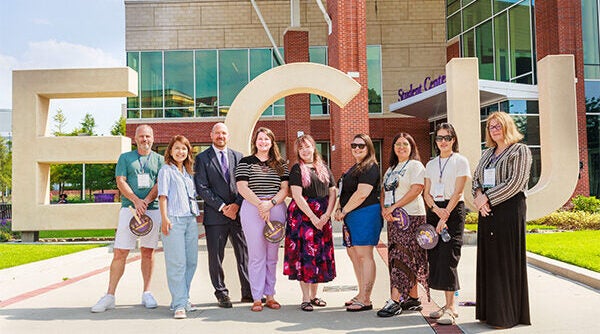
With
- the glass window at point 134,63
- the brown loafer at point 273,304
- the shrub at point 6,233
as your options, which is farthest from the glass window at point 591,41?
the glass window at point 134,63

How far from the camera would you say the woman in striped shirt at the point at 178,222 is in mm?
5934

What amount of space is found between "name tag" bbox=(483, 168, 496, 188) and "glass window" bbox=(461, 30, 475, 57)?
73.6 feet

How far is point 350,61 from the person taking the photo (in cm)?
1905

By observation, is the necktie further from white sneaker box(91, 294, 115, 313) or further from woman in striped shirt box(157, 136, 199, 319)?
white sneaker box(91, 294, 115, 313)

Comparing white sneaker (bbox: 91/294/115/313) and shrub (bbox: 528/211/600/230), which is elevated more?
shrub (bbox: 528/211/600/230)

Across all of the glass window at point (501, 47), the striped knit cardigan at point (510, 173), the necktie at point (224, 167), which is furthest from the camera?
the glass window at point (501, 47)

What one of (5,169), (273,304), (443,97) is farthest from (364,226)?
(5,169)

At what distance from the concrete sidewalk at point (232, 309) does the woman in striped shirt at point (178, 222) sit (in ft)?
1.15

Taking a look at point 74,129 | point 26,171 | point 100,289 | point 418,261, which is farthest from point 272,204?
point 74,129

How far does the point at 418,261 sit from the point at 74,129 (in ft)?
135

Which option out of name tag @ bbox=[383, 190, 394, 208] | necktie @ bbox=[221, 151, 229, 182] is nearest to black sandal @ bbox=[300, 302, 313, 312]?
name tag @ bbox=[383, 190, 394, 208]

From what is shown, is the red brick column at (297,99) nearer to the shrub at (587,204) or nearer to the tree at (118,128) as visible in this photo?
the shrub at (587,204)

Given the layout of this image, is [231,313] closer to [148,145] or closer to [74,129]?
[148,145]

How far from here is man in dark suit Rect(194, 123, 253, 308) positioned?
631 centimetres
